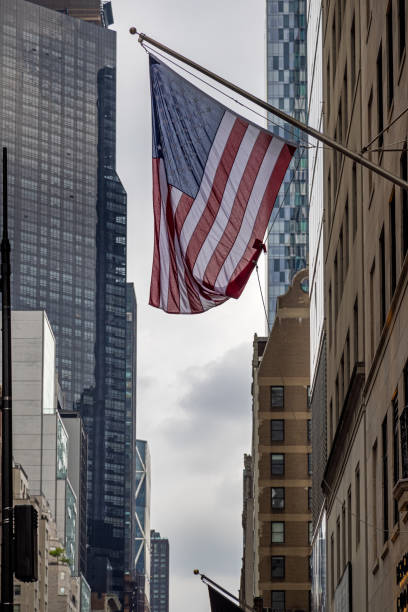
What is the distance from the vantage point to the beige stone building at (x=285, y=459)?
12456 cm

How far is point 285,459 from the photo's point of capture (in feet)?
420

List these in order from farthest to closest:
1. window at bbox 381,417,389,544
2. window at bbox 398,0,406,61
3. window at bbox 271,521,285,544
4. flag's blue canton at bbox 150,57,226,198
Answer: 1. window at bbox 271,521,285,544
2. window at bbox 381,417,389,544
3. window at bbox 398,0,406,61
4. flag's blue canton at bbox 150,57,226,198

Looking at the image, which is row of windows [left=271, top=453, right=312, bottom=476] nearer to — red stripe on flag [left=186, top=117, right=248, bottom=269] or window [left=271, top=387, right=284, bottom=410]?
window [left=271, top=387, right=284, bottom=410]

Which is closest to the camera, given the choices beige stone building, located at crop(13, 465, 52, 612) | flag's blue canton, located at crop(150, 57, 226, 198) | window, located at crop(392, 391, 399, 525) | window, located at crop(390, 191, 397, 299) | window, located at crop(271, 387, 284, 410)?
flag's blue canton, located at crop(150, 57, 226, 198)

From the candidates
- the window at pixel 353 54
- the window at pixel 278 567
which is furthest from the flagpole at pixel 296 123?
the window at pixel 278 567

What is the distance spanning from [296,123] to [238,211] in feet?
14.9

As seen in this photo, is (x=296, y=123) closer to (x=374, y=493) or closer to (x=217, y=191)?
(x=217, y=191)

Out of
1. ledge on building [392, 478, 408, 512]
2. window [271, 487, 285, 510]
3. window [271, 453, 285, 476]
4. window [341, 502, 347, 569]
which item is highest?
window [271, 453, 285, 476]

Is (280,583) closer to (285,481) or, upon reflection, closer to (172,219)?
(285,481)

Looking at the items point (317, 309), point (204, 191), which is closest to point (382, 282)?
point (204, 191)

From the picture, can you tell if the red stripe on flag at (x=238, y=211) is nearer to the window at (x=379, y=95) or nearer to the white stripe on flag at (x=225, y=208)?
the white stripe on flag at (x=225, y=208)

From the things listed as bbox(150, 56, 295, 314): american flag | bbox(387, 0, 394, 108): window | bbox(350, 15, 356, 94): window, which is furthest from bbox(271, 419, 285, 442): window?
bbox(150, 56, 295, 314): american flag

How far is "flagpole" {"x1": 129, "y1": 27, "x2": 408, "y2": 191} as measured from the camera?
67.9 feet

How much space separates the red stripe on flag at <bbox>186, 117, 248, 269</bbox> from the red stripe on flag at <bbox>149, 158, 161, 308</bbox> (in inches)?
41.2
